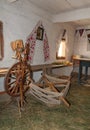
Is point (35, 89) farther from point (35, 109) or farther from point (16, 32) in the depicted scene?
point (16, 32)

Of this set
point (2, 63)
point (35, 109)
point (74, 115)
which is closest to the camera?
point (74, 115)

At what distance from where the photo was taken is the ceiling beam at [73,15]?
4.10 m

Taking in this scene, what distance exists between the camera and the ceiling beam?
4.10m

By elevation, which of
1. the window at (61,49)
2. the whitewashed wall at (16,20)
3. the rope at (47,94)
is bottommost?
the rope at (47,94)

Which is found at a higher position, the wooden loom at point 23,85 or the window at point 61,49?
the window at point 61,49

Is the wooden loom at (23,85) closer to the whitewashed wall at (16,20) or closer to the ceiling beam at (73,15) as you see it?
the whitewashed wall at (16,20)

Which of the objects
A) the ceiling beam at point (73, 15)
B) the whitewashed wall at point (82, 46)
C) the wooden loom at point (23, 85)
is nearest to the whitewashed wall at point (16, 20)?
the ceiling beam at point (73, 15)

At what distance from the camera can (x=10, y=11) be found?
345 centimetres

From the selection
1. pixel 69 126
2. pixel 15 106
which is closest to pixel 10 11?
pixel 15 106

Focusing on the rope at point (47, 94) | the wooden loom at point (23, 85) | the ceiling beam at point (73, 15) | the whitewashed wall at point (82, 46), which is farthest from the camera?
the whitewashed wall at point (82, 46)

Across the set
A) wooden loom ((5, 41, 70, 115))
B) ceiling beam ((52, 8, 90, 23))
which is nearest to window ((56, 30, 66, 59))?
ceiling beam ((52, 8, 90, 23))

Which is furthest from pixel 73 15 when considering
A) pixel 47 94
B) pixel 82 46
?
pixel 47 94

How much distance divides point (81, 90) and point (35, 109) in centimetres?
188

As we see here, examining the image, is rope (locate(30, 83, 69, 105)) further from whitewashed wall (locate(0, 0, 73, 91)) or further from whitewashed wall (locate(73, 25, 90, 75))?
whitewashed wall (locate(73, 25, 90, 75))
